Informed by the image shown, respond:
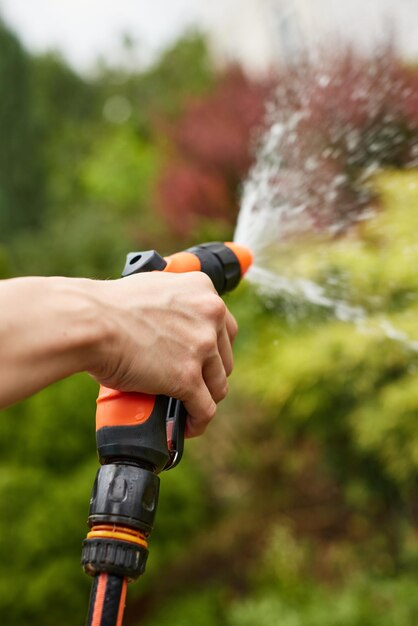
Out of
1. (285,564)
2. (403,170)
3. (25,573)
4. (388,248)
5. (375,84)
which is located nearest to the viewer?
(375,84)

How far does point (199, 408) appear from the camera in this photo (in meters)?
0.77

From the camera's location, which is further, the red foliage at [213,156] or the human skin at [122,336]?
the red foliage at [213,156]

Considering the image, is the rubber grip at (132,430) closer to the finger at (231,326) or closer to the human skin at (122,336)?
the human skin at (122,336)

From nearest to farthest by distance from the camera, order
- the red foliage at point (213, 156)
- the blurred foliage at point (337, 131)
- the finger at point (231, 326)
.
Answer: the finger at point (231, 326)
the blurred foliage at point (337, 131)
the red foliage at point (213, 156)

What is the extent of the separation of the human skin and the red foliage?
190 inches

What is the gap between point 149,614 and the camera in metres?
3.82

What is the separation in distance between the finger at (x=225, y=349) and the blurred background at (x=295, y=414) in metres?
0.59

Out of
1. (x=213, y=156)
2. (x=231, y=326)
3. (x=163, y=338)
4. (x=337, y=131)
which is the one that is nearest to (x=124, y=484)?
(x=163, y=338)

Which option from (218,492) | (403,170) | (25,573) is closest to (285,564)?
(218,492)

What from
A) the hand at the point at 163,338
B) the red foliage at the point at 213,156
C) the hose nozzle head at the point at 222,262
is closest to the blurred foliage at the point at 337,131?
the hose nozzle head at the point at 222,262

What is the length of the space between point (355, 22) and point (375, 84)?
783 millimetres

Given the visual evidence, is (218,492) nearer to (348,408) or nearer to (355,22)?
(348,408)

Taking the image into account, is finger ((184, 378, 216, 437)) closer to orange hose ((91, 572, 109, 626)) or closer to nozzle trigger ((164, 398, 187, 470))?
nozzle trigger ((164, 398, 187, 470))

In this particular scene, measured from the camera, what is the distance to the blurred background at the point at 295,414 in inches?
73.6
